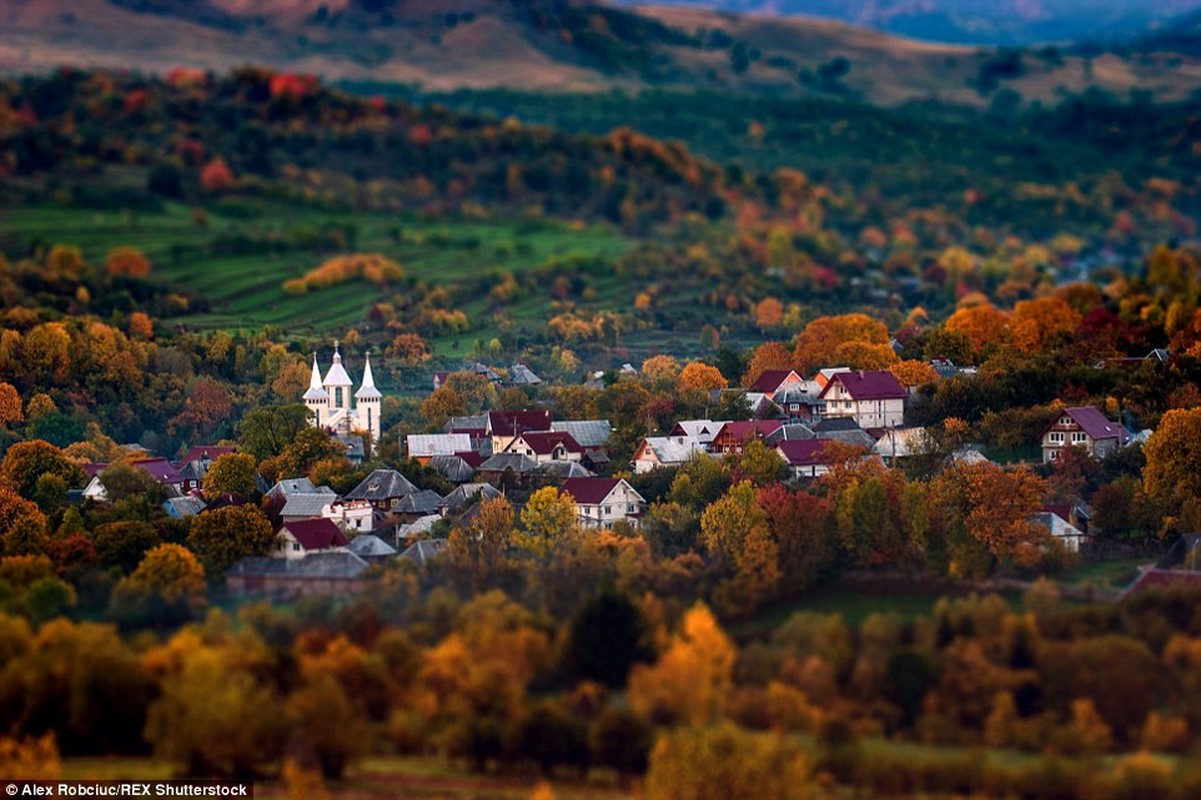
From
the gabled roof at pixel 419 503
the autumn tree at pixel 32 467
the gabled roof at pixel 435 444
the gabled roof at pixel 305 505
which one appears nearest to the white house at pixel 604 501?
the gabled roof at pixel 419 503

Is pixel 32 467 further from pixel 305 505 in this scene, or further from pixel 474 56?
pixel 474 56

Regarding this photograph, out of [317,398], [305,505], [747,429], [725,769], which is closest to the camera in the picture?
[725,769]

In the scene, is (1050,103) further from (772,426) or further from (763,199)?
(772,426)

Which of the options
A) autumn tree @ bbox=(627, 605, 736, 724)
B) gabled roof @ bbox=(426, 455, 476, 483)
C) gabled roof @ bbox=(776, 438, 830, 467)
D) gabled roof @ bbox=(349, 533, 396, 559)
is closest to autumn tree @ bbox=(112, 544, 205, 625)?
gabled roof @ bbox=(349, 533, 396, 559)

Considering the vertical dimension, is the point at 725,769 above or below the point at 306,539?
above

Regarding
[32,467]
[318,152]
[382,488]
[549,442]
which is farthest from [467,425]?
[318,152]

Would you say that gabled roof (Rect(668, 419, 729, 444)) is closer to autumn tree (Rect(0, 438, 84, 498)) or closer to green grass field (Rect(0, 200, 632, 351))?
autumn tree (Rect(0, 438, 84, 498))

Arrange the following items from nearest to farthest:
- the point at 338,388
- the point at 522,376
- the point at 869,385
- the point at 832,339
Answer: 1. the point at 869,385
2. the point at 338,388
3. the point at 832,339
4. the point at 522,376
